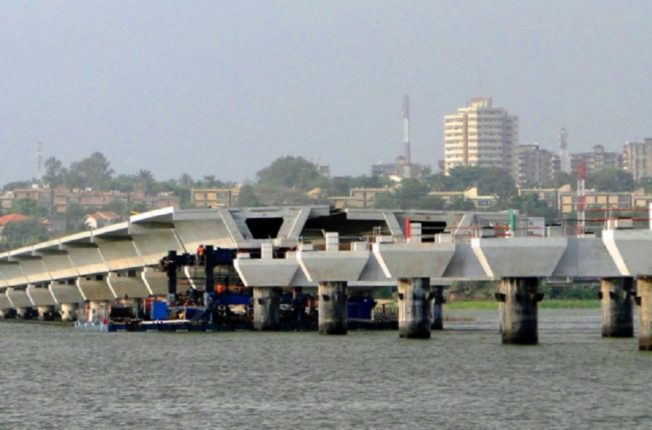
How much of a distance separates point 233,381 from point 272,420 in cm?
1358

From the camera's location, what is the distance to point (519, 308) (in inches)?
3127

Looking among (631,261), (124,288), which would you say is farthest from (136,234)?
(631,261)

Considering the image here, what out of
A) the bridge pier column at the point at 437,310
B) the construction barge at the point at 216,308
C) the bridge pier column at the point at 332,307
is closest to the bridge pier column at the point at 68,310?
the construction barge at the point at 216,308

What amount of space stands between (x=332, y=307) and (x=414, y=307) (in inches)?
431

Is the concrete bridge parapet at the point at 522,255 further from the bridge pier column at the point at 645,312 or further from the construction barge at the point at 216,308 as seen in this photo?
the construction barge at the point at 216,308

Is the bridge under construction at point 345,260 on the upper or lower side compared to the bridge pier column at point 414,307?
upper

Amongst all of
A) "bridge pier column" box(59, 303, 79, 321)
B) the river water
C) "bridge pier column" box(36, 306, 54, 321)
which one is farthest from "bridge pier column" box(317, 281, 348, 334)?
"bridge pier column" box(36, 306, 54, 321)

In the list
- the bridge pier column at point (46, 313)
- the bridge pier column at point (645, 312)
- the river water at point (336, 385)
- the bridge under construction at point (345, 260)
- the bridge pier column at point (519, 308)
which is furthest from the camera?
the bridge pier column at point (46, 313)

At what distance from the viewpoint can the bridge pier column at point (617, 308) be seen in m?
90.6

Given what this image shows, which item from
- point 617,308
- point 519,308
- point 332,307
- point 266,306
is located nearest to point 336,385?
point 519,308

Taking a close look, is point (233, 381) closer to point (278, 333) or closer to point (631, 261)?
point (631, 261)

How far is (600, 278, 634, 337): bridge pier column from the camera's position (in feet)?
297

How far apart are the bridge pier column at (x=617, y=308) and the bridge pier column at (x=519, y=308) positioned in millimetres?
11045

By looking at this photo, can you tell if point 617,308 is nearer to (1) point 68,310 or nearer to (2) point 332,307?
(2) point 332,307
